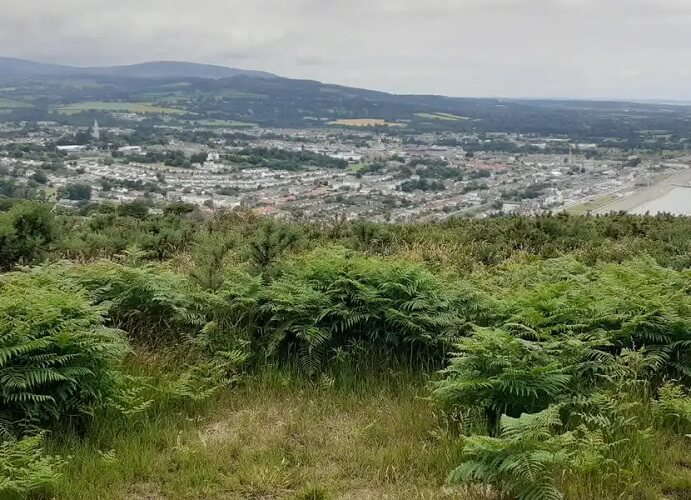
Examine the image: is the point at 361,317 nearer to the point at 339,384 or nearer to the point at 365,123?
the point at 339,384

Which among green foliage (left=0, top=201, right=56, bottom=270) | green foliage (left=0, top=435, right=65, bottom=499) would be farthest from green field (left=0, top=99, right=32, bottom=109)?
green foliage (left=0, top=435, right=65, bottom=499)

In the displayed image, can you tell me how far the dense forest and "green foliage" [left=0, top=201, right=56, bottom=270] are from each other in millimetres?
2494

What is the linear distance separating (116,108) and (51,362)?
9876 centimetres

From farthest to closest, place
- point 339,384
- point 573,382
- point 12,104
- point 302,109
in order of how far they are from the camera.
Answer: point 302,109
point 12,104
point 339,384
point 573,382

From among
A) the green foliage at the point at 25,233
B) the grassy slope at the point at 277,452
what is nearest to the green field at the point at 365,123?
the green foliage at the point at 25,233

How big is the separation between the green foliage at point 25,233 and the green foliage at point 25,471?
474 cm

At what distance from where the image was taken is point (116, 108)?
93.8 m

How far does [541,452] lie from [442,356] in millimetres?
2011

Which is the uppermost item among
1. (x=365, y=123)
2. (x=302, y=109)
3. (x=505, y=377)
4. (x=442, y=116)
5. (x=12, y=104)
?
(x=302, y=109)

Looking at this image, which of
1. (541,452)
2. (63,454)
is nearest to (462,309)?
(541,452)

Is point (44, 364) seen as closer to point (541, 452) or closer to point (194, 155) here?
point (541, 452)

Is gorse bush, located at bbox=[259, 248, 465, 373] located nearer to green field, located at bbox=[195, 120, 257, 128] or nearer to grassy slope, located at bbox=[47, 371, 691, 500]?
grassy slope, located at bbox=[47, 371, 691, 500]

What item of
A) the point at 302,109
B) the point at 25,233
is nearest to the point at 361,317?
the point at 25,233

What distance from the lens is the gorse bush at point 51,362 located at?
3.68 meters
